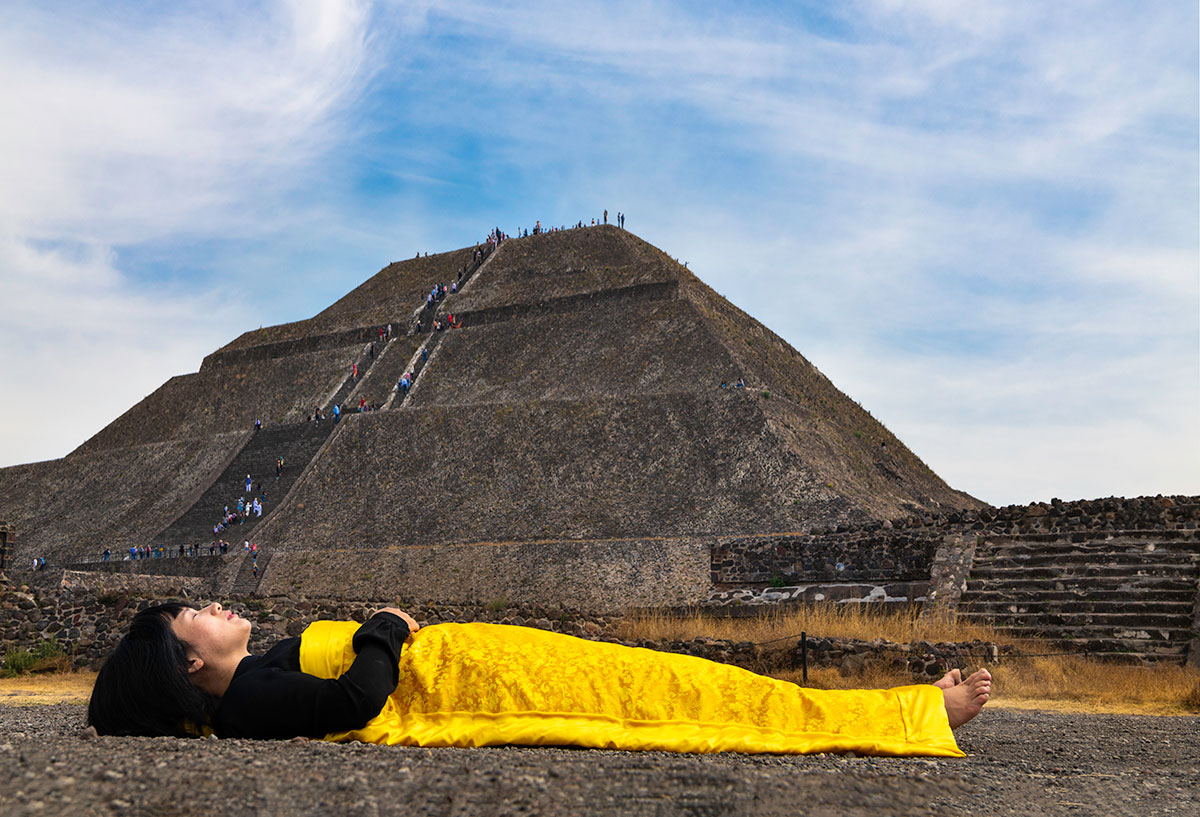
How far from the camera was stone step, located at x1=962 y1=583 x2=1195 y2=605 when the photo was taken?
18906mm

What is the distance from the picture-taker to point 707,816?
421 centimetres

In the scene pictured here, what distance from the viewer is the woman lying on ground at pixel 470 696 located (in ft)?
18.3

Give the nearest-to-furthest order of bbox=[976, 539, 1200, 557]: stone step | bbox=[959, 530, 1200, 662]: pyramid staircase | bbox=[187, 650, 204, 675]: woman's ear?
bbox=[187, 650, 204, 675]: woman's ear, bbox=[959, 530, 1200, 662]: pyramid staircase, bbox=[976, 539, 1200, 557]: stone step

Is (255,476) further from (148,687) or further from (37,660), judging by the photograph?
(148,687)

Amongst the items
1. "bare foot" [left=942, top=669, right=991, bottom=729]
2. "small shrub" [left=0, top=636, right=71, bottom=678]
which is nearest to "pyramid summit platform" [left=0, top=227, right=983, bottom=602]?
"small shrub" [left=0, top=636, right=71, bottom=678]

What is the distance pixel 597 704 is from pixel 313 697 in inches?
54.2

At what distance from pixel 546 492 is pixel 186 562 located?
11.9 metres

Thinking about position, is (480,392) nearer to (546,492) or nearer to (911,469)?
(546,492)

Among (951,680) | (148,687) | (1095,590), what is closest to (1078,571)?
(1095,590)

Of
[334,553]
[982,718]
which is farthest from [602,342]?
[982,718]

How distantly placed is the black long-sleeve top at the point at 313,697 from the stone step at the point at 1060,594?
16.5 metres

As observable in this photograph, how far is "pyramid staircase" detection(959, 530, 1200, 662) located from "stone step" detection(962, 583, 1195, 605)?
0.02 metres

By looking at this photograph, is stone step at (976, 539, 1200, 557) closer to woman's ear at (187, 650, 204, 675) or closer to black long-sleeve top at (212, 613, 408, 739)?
black long-sleeve top at (212, 613, 408, 739)

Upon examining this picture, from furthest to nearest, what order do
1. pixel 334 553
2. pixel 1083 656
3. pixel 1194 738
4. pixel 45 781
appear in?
pixel 334 553 → pixel 1083 656 → pixel 1194 738 → pixel 45 781
